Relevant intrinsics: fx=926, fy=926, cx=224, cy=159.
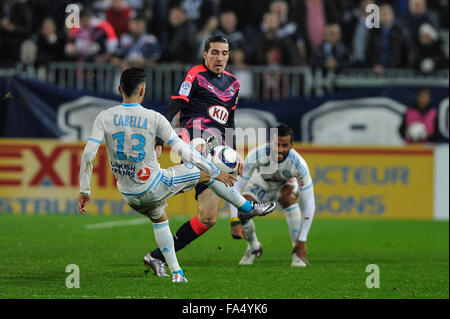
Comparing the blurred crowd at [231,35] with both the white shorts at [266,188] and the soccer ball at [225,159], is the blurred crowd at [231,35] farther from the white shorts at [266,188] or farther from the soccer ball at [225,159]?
the soccer ball at [225,159]

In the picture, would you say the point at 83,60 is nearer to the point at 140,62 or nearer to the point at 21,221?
the point at 140,62

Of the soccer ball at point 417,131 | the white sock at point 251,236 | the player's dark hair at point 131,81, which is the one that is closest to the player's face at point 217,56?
the player's dark hair at point 131,81

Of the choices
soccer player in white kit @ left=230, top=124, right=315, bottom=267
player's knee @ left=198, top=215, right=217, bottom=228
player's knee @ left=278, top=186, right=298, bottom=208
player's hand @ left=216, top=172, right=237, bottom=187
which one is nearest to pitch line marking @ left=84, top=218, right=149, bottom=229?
soccer player in white kit @ left=230, top=124, right=315, bottom=267

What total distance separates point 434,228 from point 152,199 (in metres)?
9.30

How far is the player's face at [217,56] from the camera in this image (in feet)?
33.2

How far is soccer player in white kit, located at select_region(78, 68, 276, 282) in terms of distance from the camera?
28.0ft

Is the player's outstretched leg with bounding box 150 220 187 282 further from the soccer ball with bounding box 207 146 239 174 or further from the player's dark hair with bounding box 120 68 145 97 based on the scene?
the player's dark hair with bounding box 120 68 145 97

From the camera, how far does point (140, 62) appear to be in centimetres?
1892

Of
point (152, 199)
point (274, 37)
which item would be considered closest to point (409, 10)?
point (274, 37)

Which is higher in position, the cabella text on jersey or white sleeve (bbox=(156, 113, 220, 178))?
the cabella text on jersey

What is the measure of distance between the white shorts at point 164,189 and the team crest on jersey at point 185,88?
1.16 m

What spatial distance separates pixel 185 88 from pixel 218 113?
0.50 metres

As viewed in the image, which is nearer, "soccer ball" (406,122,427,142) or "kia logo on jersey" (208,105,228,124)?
"kia logo on jersey" (208,105,228,124)

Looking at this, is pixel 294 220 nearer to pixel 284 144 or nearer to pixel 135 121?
pixel 284 144
